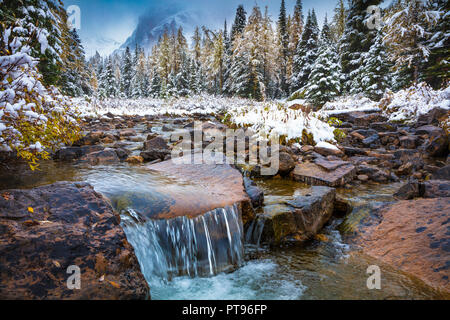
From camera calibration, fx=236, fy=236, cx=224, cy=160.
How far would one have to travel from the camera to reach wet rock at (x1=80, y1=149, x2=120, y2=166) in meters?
6.33

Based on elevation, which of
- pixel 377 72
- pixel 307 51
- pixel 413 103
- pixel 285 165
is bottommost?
pixel 285 165

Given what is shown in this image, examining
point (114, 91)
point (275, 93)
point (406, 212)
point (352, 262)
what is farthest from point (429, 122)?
point (114, 91)

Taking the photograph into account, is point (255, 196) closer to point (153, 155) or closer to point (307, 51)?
point (153, 155)

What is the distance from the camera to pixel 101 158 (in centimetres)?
644

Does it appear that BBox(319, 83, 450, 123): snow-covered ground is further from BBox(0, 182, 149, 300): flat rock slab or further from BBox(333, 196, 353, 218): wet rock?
BBox(0, 182, 149, 300): flat rock slab

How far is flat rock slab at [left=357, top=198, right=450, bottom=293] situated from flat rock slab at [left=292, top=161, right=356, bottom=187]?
1.52 m

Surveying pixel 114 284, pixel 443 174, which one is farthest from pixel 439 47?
pixel 114 284

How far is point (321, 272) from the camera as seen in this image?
3020 mm

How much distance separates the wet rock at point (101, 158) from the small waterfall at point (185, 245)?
3.85m

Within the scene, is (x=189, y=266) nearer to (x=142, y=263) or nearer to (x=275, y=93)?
(x=142, y=263)

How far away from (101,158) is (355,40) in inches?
1073

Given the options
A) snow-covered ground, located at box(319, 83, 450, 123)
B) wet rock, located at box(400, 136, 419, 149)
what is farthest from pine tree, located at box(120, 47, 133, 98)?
wet rock, located at box(400, 136, 419, 149)

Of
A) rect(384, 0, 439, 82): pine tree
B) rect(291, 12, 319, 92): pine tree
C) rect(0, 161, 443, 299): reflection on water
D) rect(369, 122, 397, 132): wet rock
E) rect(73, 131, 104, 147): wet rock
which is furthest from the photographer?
rect(291, 12, 319, 92): pine tree

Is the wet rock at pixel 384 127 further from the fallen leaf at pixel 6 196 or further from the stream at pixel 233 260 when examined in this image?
the fallen leaf at pixel 6 196
